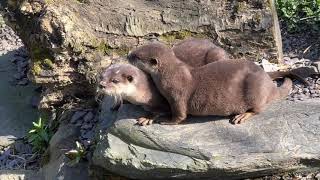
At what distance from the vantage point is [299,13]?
21.1 ft

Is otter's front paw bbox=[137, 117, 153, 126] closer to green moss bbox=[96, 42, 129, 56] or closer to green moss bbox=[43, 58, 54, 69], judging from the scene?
green moss bbox=[96, 42, 129, 56]

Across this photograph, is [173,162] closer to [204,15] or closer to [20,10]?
[204,15]

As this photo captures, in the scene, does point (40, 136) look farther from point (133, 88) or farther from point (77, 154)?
point (133, 88)

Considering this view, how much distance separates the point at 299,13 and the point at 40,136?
9.42 feet

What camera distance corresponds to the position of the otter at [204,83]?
4430mm

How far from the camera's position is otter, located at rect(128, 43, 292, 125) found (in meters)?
4.43

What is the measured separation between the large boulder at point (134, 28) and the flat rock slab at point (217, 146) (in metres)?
0.87

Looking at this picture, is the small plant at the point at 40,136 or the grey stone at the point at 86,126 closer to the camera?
the grey stone at the point at 86,126

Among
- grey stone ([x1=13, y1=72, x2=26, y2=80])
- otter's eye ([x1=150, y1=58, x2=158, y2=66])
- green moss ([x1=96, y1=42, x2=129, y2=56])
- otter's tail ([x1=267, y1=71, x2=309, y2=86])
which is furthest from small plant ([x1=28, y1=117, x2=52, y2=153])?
otter's tail ([x1=267, y1=71, x2=309, y2=86])

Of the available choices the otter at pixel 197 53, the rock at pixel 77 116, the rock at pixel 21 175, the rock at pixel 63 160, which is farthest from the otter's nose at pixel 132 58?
the rock at pixel 21 175

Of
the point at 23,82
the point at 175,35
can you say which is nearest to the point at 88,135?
the point at 175,35

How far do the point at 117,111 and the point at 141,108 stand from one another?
27 cm

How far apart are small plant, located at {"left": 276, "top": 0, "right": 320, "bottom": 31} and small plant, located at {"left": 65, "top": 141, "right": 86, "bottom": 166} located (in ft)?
8.25

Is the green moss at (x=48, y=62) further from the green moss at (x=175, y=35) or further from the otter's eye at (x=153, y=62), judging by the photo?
the otter's eye at (x=153, y=62)
